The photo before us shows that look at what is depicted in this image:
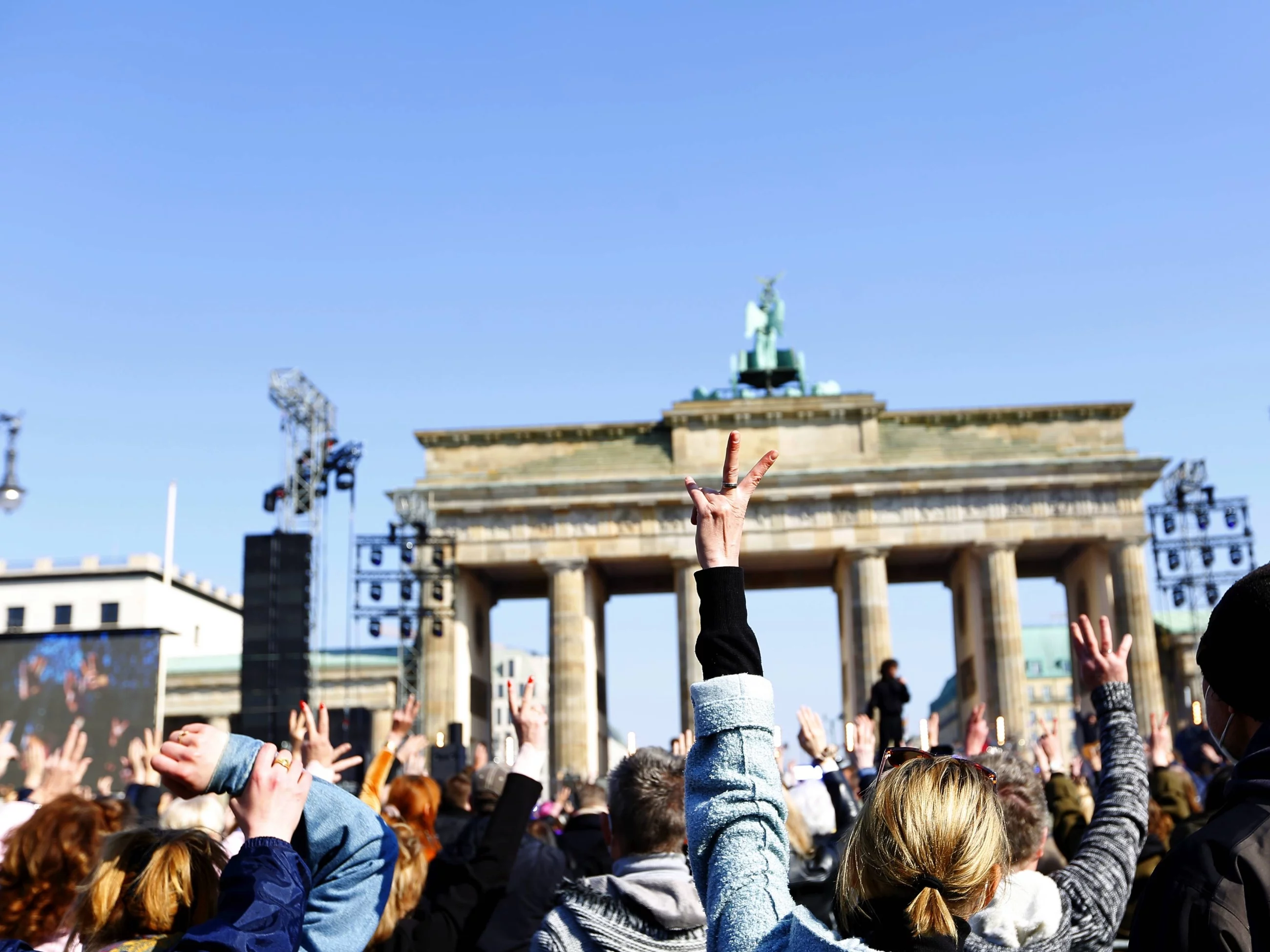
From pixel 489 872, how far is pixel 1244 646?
3.64 m

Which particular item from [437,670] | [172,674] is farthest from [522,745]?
[172,674]

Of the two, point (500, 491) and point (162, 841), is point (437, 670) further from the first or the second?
point (162, 841)

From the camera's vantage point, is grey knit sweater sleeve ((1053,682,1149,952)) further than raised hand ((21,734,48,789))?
No

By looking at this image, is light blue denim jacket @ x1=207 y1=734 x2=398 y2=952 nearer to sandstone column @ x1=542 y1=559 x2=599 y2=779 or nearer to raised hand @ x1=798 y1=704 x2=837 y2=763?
raised hand @ x1=798 y1=704 x2=837 y2=763

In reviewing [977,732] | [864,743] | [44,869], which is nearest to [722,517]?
[44,869]

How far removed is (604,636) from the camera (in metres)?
57.7

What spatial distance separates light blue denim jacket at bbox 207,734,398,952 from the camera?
12.2ft

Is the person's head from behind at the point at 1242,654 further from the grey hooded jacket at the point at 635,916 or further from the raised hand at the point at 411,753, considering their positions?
the raised hand at the point at 411,753

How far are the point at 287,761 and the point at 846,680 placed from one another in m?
49.4

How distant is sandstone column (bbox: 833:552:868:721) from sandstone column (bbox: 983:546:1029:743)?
4.98 m

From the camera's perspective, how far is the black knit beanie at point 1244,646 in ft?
8.61

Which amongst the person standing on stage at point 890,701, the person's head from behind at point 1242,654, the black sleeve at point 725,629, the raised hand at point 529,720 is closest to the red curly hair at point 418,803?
the raised hand at point 529,720

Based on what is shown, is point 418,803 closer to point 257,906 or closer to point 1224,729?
point 257,906

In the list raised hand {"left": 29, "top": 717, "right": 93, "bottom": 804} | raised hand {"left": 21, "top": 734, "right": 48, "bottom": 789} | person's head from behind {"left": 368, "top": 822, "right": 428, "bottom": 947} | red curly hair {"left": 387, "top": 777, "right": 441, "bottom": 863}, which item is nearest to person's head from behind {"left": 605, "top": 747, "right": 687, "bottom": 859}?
person's head from behind {"left": 368, "top": 822, "right": 428, "bottom": 947}
